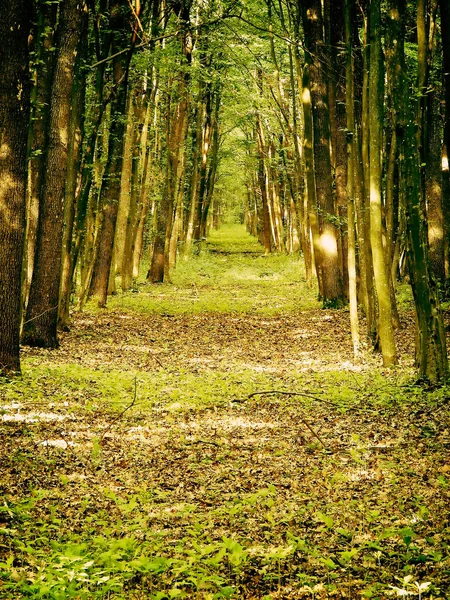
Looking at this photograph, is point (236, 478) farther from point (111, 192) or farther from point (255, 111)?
point (255, 111)

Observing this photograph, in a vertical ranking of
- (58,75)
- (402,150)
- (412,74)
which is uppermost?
(412,74)

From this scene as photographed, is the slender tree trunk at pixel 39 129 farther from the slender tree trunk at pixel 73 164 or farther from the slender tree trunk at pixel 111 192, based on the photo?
the slender tree trunk at pixel 111 192

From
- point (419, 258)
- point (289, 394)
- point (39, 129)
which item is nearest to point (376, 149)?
point (419, 258)

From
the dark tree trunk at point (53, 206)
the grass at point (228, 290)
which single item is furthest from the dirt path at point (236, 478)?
the grass at point (228, 290)

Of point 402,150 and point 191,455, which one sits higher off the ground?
point 402,150

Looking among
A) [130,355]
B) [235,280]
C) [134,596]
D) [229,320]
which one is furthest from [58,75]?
[235,280]

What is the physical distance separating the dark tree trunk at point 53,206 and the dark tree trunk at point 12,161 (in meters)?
3.06

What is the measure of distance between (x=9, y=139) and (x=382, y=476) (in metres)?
6.89

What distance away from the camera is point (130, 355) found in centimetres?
1312

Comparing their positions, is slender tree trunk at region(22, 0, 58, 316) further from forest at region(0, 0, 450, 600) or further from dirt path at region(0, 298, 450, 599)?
dirt path at region(0, 298, 450, 599)

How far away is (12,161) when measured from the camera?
9320 mm

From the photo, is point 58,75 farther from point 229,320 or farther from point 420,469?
point 420,469

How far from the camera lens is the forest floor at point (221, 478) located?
4.48 metres

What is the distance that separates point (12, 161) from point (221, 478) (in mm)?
5699
